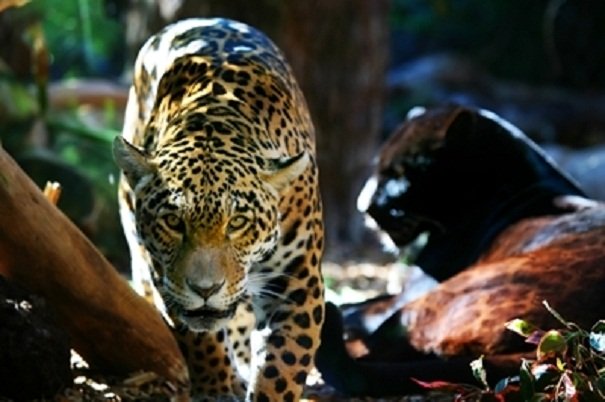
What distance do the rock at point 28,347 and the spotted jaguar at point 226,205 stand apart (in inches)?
15.0

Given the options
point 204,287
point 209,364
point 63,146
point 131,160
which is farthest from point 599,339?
point 63,146

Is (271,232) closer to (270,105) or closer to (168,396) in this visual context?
(270,105)

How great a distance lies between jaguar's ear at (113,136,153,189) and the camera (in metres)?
4.00

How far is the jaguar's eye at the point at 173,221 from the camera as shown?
3.85m

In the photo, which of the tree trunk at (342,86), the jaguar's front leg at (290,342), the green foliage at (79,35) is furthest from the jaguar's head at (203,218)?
the green foliage at (79,35)

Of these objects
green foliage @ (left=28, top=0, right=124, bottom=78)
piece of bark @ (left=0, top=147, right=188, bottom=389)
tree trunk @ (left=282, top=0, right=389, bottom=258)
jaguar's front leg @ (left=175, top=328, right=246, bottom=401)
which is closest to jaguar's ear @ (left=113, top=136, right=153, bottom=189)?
piece of bark @ (left=0, top=147, right=188, bottom=389)

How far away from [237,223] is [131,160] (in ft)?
1.31

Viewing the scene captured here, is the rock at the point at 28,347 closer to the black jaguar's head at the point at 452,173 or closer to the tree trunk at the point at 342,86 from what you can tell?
the black jaguar's head at the point at 452,173

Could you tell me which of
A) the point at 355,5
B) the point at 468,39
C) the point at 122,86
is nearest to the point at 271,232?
the point at 355,5

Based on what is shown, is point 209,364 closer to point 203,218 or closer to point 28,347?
point 28,347

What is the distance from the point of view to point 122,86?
12.8 metres

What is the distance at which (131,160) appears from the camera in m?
4.00

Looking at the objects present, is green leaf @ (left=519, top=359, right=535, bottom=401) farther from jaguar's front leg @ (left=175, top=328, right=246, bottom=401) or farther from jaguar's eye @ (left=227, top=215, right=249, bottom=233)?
jaguar's front leg @ (left=175, top=328, right=246, bottom=401)

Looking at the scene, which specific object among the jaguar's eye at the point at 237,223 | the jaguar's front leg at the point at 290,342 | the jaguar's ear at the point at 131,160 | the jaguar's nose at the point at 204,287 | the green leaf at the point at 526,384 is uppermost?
the jaguar's ear at the point at 131,160
